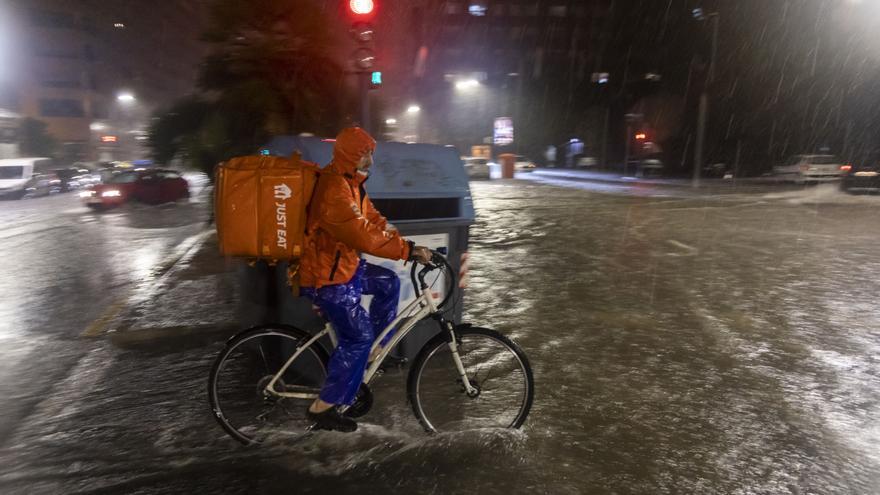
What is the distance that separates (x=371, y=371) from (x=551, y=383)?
5.69ft

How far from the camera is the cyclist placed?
334 centimetres

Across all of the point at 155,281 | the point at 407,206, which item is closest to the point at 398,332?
the point at 407,206

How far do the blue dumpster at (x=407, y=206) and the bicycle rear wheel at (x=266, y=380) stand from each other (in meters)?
0.70

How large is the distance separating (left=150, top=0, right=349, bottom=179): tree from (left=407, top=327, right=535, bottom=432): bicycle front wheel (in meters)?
4.59

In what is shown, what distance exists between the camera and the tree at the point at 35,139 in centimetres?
5129

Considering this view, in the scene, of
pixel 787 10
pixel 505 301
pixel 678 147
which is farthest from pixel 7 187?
pixel 787 10

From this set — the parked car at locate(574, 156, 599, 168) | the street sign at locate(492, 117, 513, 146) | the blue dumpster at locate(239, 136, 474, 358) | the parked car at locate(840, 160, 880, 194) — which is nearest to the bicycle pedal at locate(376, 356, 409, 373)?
the blue dumpster at locate(239, 136, 474, 358)

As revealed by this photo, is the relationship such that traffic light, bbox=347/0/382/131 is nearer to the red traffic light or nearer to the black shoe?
the red traffic light

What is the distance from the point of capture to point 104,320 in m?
7.10

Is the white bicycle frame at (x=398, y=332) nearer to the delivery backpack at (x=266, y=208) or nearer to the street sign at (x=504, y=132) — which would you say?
the delivery backpack at (x=266, y=208)

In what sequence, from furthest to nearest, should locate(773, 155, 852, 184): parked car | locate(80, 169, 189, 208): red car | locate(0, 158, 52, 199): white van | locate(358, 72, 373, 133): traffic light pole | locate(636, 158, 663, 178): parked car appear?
locate(636, 158, 663, 178): parked car
locate(0, 158, 52, 199): white van
locate(773, 155, 852, 184): parked car
locate(80, 169, 189, 208): red car
locate(358, 72, 373, 133): traffic light pole

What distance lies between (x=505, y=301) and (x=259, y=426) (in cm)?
405

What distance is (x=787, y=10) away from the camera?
3675cm

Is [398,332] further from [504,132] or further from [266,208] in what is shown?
[504,132]
